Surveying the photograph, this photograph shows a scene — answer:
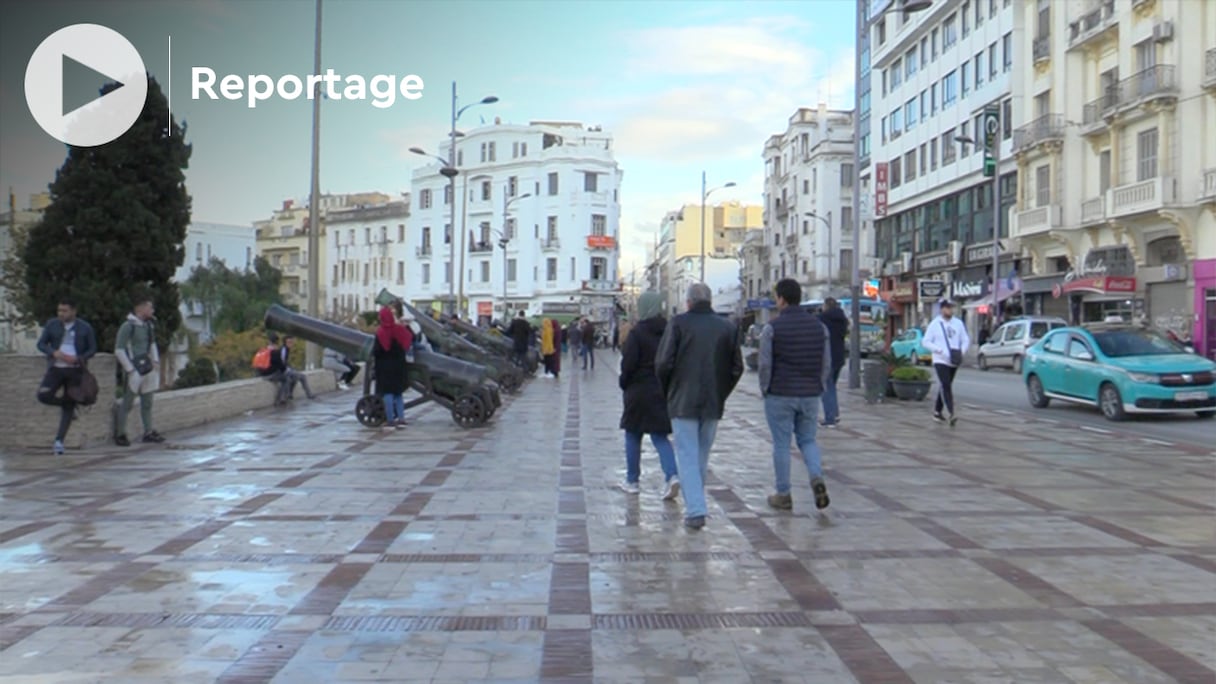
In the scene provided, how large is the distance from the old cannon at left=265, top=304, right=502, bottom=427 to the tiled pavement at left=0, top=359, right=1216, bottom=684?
3.38m

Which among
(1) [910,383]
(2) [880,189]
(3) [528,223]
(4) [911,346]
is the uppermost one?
(2) [880,189]

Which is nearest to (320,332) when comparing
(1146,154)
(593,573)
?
(593,573)

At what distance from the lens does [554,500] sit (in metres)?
8.80

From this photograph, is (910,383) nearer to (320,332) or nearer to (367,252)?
(320,332)

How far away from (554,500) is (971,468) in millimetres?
4635

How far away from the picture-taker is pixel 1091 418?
16891 millimetres

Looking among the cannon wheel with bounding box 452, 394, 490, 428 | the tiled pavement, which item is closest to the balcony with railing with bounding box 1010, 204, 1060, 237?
the tiled pavement

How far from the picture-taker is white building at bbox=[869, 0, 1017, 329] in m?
46.3

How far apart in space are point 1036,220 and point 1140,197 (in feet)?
24.3

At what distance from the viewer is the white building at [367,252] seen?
83.2 metres

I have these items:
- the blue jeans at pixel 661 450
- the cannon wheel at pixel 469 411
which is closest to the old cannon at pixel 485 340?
the cannon wheel at pixel 469 411

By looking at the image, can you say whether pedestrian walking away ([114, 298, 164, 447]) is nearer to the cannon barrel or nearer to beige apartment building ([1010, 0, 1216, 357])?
the cannon barrel

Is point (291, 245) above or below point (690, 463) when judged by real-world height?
above

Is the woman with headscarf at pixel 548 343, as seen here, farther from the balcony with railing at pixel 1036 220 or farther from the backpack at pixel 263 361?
the balcony with railing at pixel 1036 220
